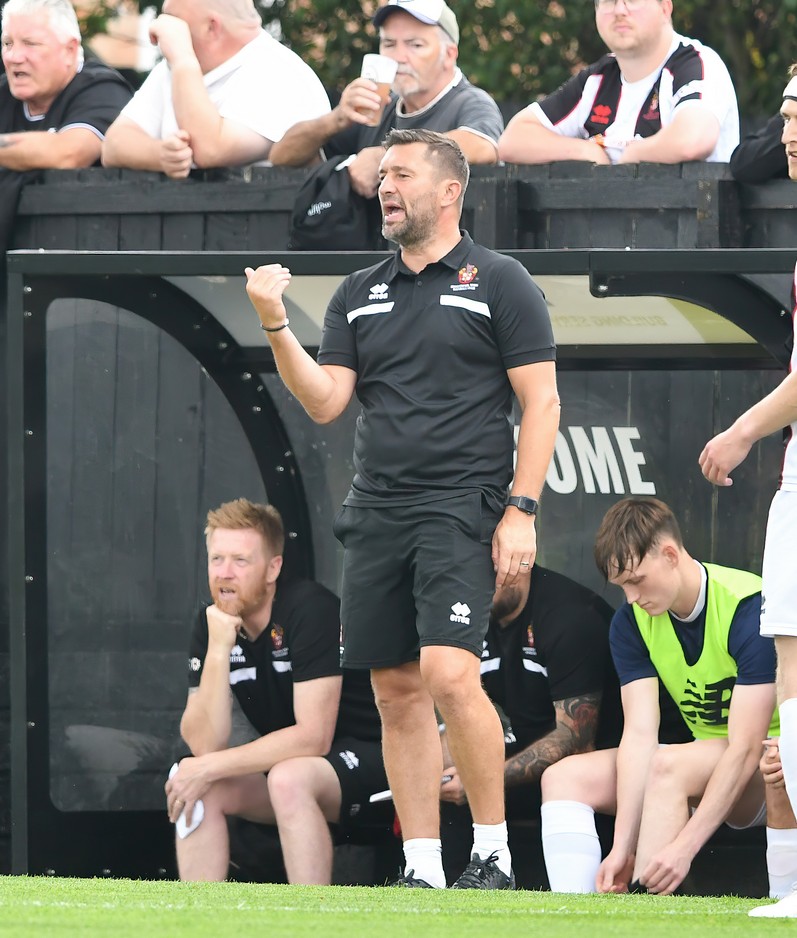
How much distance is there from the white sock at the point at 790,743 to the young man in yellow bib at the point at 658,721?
1.17 metres

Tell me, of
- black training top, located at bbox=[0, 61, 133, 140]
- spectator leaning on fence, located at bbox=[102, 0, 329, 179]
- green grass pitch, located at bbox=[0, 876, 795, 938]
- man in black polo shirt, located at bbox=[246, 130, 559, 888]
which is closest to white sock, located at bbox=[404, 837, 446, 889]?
man in black polo shirt, located at bbox=[246, 130, 559, 888]

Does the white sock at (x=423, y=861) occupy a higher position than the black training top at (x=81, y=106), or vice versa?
the black training top at (x=81, y=106)

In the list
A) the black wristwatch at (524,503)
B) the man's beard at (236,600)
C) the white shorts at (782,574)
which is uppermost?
the black wristwatch at (524,503)

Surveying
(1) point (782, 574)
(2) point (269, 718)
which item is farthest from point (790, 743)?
(2) point (269, 718)

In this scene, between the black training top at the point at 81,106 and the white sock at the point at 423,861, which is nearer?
the white sock at the point at 423,861

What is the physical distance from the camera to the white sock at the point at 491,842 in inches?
189

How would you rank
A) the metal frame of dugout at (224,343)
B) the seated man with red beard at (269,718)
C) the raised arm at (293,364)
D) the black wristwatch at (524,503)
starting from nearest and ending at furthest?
the raised arm at (293,364) < the black wristwatch at (524,503) < the metal frame of dugout at (224,343) < the seated man with red beard at (269,718)

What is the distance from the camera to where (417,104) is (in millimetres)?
6477

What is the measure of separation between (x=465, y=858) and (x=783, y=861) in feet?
4.59

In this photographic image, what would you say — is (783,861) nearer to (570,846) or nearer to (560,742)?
(570,846)

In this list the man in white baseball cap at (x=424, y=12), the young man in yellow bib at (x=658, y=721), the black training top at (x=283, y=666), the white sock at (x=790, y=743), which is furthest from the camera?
the man in white baseball cap at (x=424, y=12)

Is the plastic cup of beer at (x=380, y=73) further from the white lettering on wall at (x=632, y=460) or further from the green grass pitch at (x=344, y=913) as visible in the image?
the green grass pitch at (x=344, y=913)

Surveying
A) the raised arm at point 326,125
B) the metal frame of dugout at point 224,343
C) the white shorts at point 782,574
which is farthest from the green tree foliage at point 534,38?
the white shorts at point 782,574

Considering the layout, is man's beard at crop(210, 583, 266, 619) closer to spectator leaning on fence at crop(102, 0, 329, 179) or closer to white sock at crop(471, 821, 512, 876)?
spectator leaning on fence at crop(102, 0, 329, 179)
